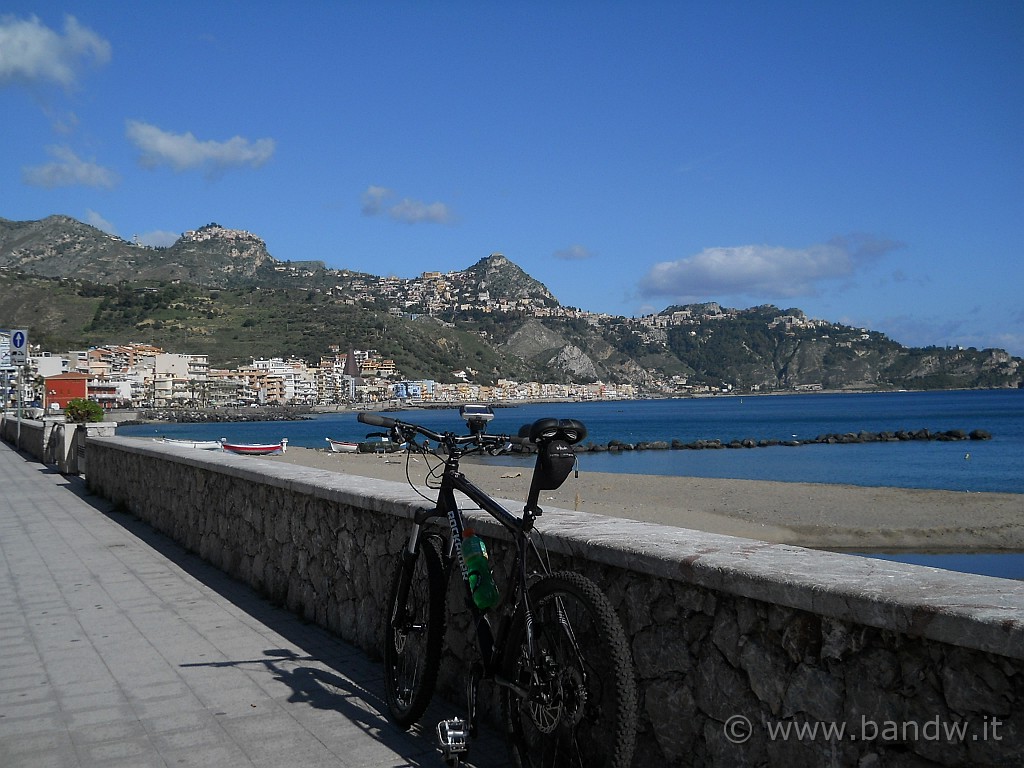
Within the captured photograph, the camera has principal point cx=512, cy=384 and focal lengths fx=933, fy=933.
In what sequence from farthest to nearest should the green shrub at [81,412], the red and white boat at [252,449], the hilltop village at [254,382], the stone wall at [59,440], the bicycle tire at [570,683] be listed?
1. the hilltop village at [254,382]
2. the red and white boat at [252,449]
3. the green shrub at [81,412]
4. the stone wall at [59,440]
5. the bicycle tire at [570,683]

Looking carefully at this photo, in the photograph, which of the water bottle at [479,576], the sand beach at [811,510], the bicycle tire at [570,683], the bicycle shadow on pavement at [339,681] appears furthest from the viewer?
the sand beach at [811,510]

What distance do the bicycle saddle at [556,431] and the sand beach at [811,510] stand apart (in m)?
10.1

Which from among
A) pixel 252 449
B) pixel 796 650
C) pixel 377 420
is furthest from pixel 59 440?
pixel 252 449

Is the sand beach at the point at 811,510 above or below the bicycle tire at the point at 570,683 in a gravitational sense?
below

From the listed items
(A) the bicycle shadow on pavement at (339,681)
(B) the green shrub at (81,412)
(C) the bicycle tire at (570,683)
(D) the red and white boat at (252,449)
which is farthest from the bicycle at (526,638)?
(D) the red and white boat at (252,449)

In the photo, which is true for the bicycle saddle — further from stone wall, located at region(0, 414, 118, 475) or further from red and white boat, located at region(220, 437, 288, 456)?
red and white boat, located at region(220, 437, 288, 456)

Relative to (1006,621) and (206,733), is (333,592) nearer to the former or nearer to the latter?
(206,733)

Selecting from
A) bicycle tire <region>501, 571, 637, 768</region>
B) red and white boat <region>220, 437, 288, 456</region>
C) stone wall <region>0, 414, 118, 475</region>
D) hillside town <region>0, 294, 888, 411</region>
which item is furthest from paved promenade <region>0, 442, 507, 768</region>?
hillside town <region>0, 294, 888, 411</region>

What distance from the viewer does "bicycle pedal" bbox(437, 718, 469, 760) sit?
3367 mm

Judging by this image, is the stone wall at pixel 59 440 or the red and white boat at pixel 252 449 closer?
the stone wall at pixel 59 440

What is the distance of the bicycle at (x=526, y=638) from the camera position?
2812 millimetres

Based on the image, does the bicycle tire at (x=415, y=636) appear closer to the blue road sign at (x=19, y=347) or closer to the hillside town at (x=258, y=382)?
the blue road sign at (x=19, y=347)

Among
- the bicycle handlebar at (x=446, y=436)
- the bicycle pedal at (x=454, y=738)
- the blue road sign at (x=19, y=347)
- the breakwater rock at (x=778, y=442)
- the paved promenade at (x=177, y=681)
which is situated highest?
the blue road sign at (x=19, y=347)

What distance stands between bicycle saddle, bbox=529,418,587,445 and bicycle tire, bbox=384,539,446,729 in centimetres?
104
